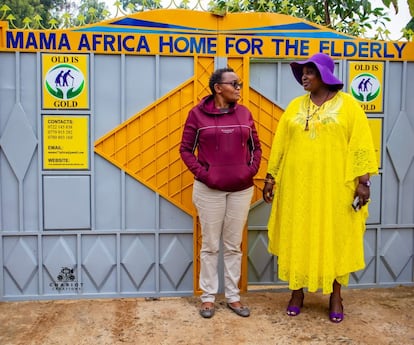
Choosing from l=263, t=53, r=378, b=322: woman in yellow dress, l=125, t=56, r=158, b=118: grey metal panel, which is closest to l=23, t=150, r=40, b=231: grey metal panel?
l=125, t=56, r=158, b=118: grey metal panel

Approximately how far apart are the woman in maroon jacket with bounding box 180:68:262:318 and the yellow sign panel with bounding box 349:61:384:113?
1153 millimetres

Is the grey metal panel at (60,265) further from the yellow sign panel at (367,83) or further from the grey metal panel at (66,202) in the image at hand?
the yellow sign panel at (367,83)

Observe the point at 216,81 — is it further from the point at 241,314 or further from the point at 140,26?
the point at 241,314

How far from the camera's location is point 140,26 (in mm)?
3982

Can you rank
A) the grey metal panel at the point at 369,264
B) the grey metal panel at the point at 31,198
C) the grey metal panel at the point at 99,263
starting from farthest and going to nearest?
1. the grey metal panel at the point at 369,264
2. the grey metal panel at the point at 99,263
3. the grey metal panel at the point at 31,198

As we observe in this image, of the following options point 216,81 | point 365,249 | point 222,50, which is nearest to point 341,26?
point 222,50

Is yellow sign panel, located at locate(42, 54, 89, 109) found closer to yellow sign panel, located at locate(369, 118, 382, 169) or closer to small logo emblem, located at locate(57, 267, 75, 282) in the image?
small logo emblem, located at locate(57, 267, 75, 282)

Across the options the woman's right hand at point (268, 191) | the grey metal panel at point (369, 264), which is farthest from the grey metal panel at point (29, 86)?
the grey metal panel at point (369, 264)

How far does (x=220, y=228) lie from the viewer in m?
3.75

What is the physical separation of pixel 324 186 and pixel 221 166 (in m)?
0.75

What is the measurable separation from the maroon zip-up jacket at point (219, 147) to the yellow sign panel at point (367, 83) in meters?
1.18

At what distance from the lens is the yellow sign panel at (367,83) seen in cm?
427

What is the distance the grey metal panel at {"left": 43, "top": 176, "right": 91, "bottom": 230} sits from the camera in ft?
13.3

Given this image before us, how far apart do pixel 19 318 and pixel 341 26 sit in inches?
143
